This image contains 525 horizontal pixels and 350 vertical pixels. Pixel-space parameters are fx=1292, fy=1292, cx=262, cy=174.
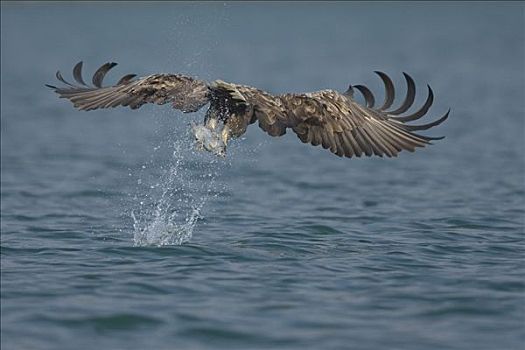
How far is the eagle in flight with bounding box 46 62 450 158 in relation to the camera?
10.3m

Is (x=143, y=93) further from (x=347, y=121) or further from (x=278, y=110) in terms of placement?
(x=347, y=121)

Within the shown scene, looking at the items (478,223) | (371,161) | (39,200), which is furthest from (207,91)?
(371,161)

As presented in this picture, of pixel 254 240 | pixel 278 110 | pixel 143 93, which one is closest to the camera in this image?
pixel 278 110

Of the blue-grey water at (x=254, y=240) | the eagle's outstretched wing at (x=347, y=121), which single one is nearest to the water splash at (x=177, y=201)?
the blue-grey water at (x=254, y=240)

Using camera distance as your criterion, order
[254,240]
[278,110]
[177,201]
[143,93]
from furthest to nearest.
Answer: [177,201]
[254,240]
[143,93]
[278,110]

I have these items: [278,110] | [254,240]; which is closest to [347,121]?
[278,110]

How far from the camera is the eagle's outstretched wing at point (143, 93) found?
1035 centimetres

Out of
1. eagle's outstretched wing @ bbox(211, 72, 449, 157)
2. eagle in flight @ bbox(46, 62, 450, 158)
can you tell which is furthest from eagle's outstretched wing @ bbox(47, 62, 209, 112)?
eagle's outstretched wing @ bbox(211, 72, 449, 157)

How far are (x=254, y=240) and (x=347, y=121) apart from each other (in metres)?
1.46

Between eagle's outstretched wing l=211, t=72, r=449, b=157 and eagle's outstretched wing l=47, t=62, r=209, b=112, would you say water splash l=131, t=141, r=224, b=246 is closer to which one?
eagle's outstretched wing l=47, t=62, r=209, b=112

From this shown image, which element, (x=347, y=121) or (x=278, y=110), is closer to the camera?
(x=278, y=110)

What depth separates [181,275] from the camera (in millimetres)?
9773

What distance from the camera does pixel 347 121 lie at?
10844 millimetres

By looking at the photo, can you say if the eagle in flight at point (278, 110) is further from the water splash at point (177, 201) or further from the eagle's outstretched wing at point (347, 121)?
the water splash at point (177, 201)
